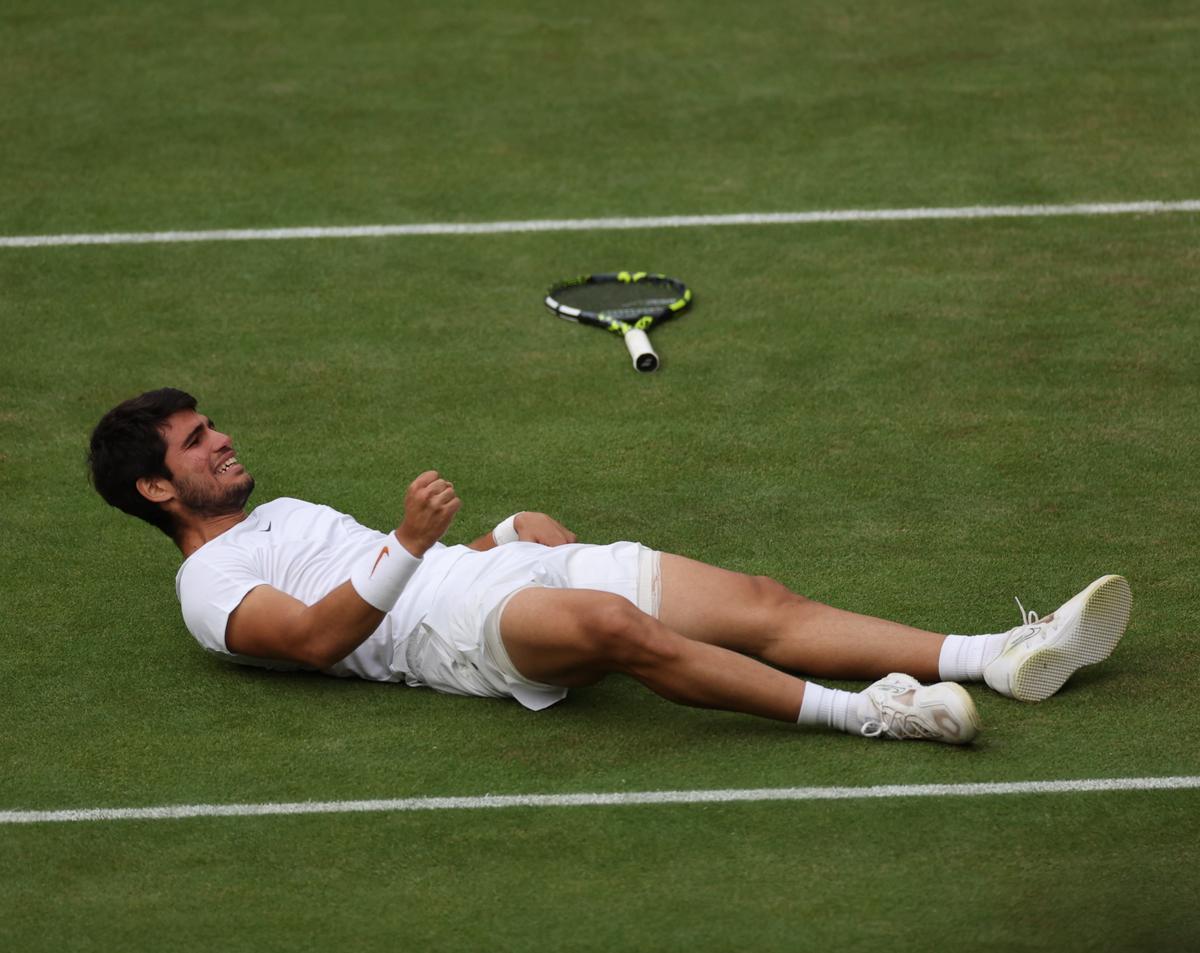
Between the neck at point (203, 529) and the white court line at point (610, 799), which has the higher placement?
the neck at point (203, 529)

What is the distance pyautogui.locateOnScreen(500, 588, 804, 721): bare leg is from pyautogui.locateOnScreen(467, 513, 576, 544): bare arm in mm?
627

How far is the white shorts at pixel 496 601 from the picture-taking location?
5875mm

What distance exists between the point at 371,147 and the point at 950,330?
3.94m

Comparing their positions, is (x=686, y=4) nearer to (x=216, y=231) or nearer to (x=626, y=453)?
(x=216, y=231)

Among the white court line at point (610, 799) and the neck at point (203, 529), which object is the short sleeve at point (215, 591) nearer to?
the neck at point (203, 529)

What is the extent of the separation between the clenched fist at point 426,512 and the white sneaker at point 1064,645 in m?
1.87

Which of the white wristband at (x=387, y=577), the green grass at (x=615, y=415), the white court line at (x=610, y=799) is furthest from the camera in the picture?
the white wristband at (x=387, y=577)

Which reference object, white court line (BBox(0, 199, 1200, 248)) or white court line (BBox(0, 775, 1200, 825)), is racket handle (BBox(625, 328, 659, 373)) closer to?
white court line (BBox(0, 199, 1200, 248))

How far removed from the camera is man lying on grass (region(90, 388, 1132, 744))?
5.60 m

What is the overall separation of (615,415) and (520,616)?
8.42 feet

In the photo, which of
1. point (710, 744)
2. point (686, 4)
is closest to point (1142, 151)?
point (686, 4)

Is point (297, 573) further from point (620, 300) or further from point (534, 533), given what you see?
point (620, 300)

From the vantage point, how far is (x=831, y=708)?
225 inches

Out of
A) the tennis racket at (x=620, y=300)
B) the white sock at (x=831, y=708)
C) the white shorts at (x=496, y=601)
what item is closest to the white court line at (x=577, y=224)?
the tennis racket at (x=620, y=300)
